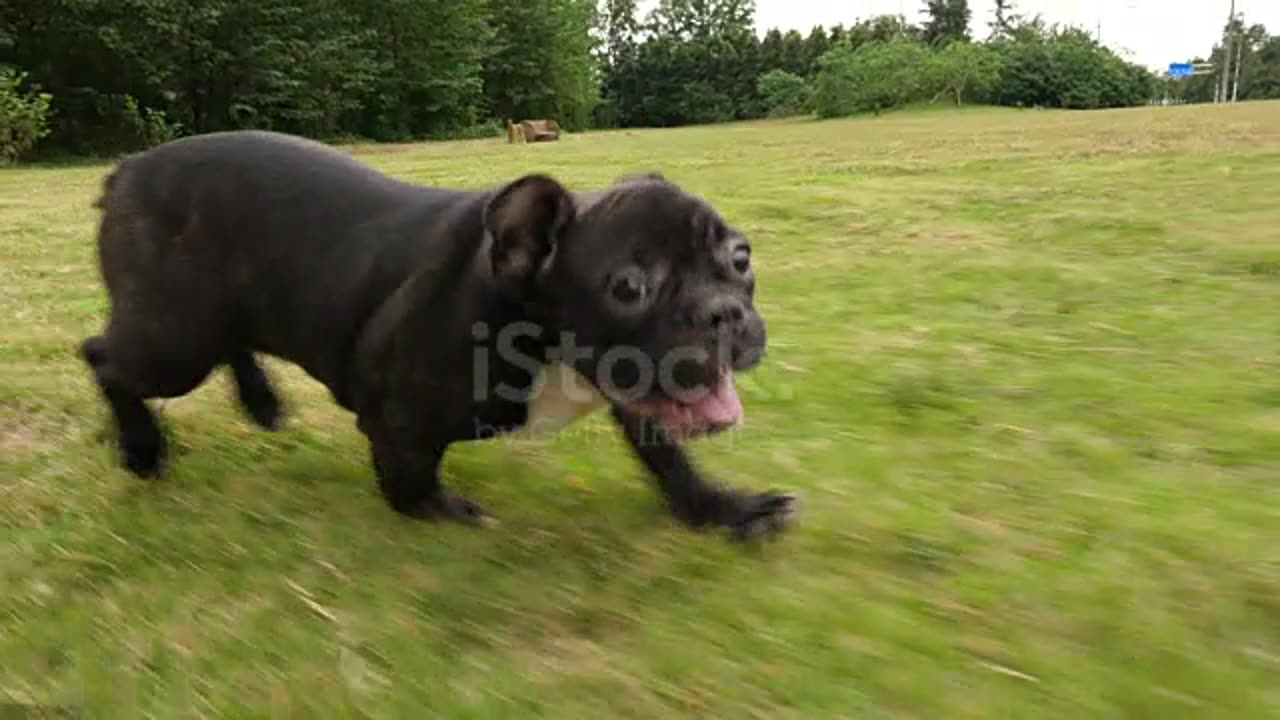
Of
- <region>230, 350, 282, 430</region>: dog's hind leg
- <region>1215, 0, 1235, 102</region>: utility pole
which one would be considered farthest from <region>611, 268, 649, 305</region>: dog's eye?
<region>1215, 0, 1235, 102</region>: utility pole

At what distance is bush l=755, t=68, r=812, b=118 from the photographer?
61750 mm

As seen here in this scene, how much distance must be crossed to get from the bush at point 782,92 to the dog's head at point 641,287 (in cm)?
5873

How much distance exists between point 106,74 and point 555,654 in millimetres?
31017

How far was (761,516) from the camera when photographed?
2.91m

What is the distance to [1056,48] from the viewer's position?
193 ft

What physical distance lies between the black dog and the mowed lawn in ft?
0.92

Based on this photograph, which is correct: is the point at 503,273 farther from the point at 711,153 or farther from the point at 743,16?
the point at 743,16

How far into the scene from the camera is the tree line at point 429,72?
94.2ft

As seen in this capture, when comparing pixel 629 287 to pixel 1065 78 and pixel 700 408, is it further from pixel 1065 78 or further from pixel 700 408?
pixel 1065 78

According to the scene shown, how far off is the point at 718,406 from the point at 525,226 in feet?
1.91

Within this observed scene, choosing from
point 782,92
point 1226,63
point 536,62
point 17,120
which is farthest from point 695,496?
point 1226,63

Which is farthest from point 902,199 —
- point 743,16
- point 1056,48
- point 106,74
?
point 743,16

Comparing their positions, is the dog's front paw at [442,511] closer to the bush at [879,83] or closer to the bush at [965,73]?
the bush at [879,83]

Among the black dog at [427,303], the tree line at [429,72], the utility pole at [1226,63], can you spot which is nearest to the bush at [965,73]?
the tree line at [429,72]
